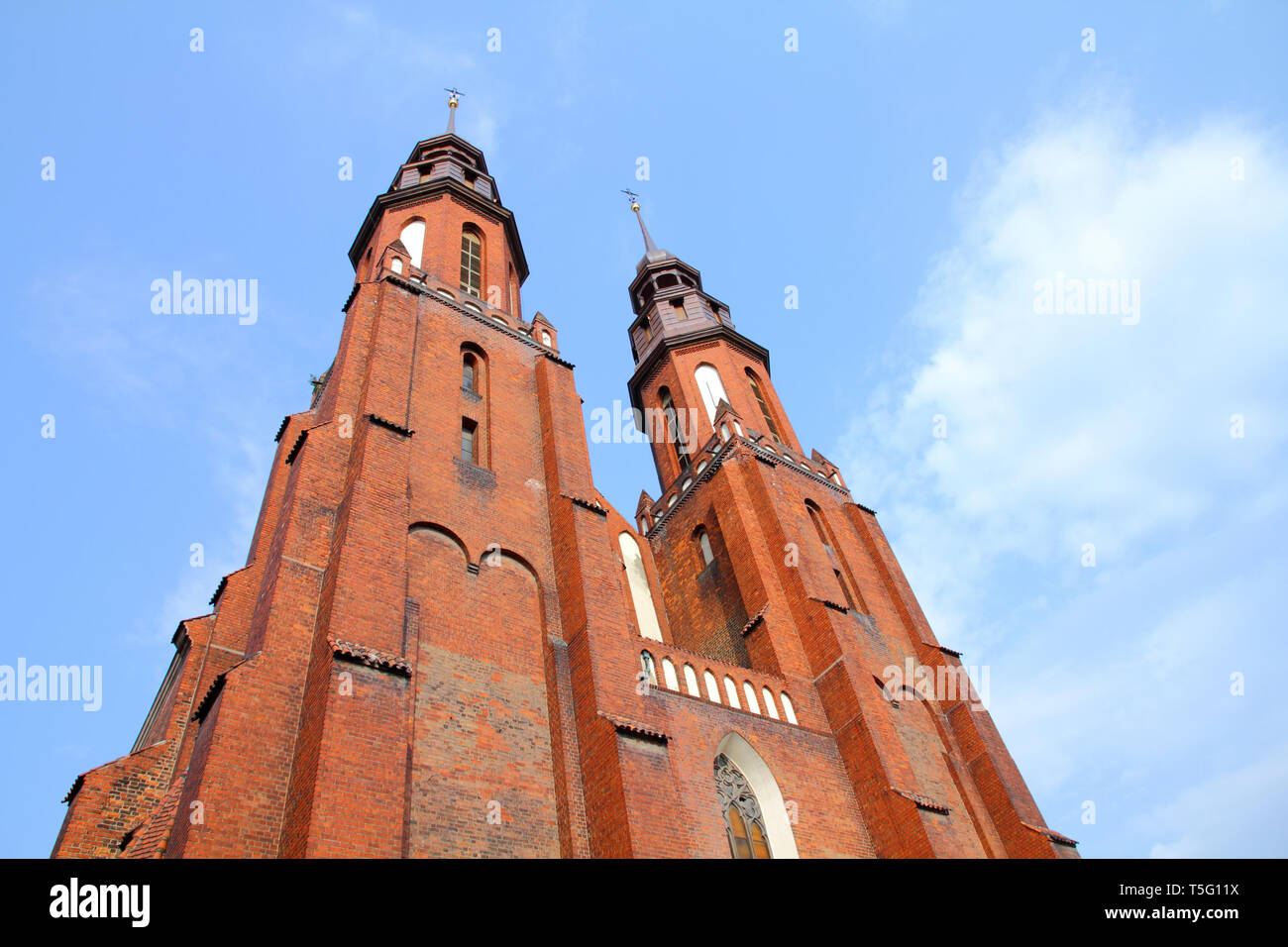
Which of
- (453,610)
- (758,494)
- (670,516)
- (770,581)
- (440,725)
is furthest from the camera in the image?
(670,516)

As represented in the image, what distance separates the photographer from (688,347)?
104ft

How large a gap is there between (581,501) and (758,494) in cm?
775

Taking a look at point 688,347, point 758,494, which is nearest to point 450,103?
point 688,347

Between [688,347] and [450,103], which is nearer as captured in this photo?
[688,347]

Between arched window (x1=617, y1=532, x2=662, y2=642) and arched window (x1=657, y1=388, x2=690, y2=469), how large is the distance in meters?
8.55

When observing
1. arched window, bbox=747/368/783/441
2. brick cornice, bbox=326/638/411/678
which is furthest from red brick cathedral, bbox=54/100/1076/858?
arched window, bbox=747/368/783/441

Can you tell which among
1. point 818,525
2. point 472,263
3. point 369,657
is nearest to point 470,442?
point 369,657

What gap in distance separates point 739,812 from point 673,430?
1690cm

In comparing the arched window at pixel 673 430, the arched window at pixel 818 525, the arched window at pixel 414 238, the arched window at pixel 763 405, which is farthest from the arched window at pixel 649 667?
the arched window at pixel 763 405

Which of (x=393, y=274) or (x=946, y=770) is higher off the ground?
(x=393, y=274)

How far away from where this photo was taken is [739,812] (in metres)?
15.4

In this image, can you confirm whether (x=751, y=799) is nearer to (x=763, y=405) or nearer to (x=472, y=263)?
(x=472, y=263)
